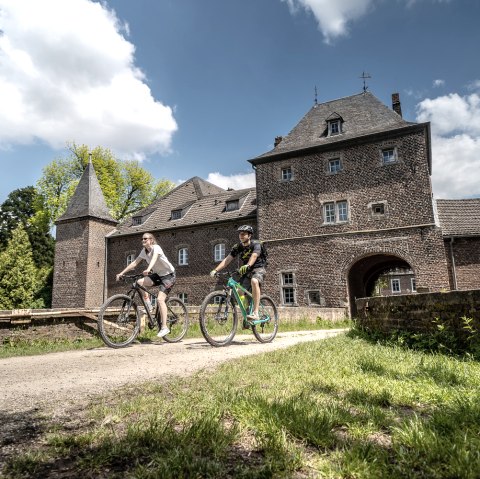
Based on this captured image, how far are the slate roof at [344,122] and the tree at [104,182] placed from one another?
19.9 meters

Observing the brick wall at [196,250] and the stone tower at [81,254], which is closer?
the brick wall at [196,250]

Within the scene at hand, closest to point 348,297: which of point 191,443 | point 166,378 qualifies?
point 166,378

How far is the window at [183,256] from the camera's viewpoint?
26.8 meters

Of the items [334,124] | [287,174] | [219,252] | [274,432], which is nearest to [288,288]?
[219,252]

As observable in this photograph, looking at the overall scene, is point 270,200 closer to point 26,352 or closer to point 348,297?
point 348,297

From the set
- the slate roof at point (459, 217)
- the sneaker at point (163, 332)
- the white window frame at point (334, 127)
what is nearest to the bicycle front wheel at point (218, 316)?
the sneaker at point (163, 332)

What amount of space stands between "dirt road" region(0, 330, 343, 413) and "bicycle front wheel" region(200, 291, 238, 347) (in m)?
0.49

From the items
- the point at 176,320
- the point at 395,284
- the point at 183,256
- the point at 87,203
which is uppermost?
the point at 87,203

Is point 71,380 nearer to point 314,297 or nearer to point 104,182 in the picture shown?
point 314,297

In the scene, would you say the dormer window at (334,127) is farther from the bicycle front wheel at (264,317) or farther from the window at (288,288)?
the bicycle front wheel at (264,317)

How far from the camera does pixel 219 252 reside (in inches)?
1014

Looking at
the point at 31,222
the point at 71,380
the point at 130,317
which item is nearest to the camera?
the point at 71,380

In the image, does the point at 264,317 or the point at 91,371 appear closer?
the point at 91,371

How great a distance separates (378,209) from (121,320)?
55.5 feet
